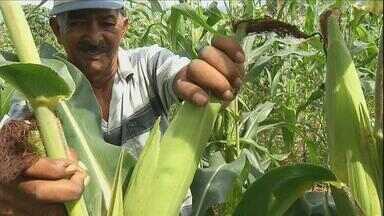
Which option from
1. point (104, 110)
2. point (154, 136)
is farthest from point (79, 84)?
point (104, 110)

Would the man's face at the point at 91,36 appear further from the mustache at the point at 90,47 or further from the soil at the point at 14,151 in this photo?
the soil at the point at 14,151

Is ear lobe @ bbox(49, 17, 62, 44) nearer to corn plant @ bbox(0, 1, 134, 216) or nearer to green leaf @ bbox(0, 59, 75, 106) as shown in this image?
corn plant @ bbox(0, 1, 134, 216)

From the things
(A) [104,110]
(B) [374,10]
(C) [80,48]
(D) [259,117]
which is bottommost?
(D) [259,117]

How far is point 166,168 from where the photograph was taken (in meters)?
1.09

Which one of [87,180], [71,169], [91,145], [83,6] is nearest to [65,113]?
[91,145]

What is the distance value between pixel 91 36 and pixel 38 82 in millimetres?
914

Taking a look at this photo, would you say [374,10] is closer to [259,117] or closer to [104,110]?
[104,110]

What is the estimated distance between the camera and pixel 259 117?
105 inches

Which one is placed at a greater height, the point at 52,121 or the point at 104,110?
the point at 52,121

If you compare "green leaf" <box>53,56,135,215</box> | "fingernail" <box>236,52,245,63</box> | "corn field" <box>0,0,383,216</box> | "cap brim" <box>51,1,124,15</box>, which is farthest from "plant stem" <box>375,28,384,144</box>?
"cap brim" <box>51,1,124,15</box>

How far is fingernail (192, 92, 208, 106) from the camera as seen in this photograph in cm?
110

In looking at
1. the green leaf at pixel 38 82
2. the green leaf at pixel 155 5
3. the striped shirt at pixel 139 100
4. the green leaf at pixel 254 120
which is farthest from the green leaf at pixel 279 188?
the green leaf at pixel 155 5

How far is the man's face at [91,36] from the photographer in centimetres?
191

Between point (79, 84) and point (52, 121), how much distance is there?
15.5 inches
